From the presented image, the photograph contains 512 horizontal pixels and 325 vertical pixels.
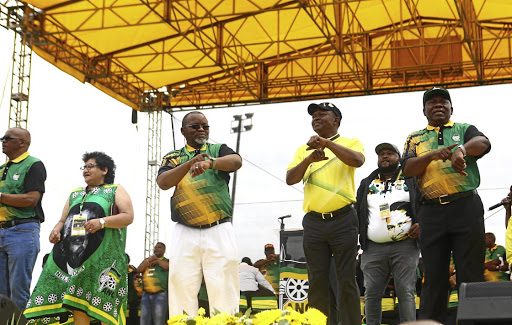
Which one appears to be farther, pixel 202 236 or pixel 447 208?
pixel 202 236

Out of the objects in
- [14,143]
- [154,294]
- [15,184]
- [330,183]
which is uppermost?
[14,143]

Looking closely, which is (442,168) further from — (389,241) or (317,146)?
(389,241)

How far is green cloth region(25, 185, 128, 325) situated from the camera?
4.82 metres

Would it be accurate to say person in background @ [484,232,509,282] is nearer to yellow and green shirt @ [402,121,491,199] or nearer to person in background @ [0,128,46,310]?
yellow and green shirt @ [402,121,491,199]

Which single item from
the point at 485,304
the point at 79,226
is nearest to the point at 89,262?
the point at 79,226

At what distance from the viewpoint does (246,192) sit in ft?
51.9

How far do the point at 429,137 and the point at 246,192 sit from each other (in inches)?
452

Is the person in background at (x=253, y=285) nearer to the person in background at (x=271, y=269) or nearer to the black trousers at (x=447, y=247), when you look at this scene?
the person in background at (x=271, y=269)

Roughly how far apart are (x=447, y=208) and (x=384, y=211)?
1.65 m

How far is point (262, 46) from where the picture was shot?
53.5ft

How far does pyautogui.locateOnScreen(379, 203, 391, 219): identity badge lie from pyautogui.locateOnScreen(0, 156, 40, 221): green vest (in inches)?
108

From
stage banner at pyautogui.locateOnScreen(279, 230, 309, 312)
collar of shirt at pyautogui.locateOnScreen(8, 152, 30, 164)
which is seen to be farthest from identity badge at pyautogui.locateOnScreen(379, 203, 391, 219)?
collar of shirt at pyautogui.locateOnScreen(8, 152, 30, 164)

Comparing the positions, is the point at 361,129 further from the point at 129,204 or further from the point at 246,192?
the point at 129,204

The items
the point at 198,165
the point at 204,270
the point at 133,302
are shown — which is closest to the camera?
the point at 198,165
